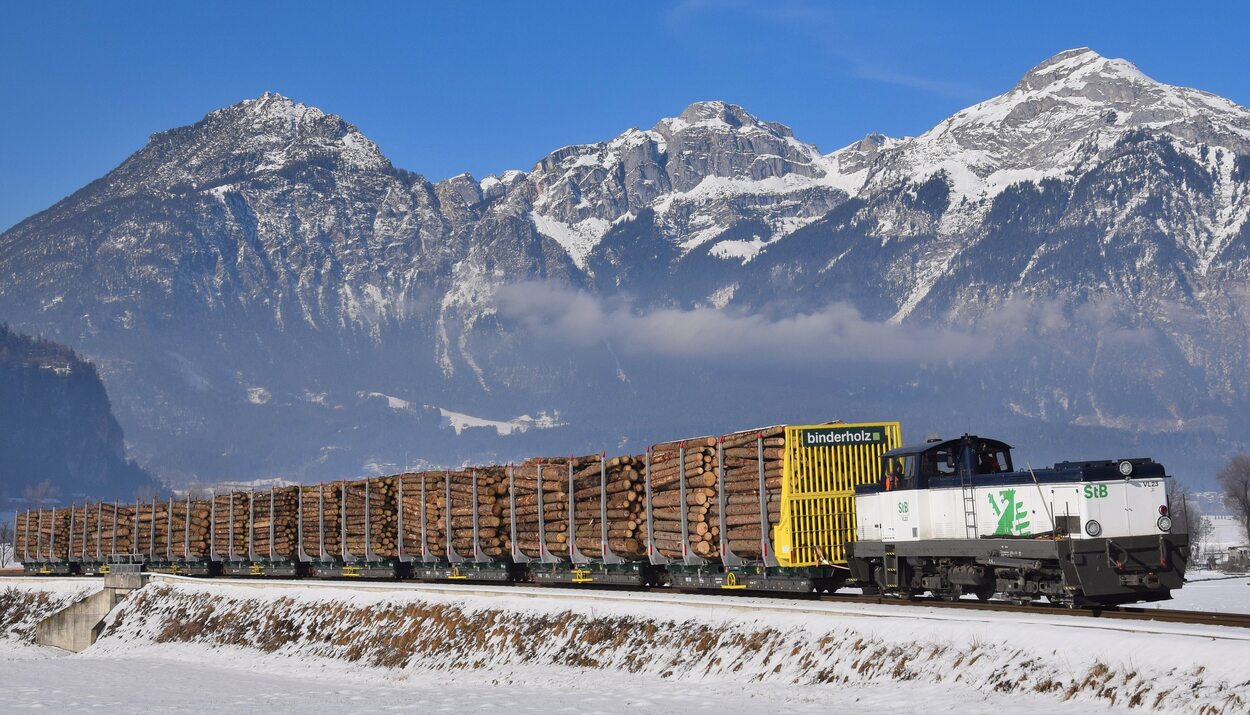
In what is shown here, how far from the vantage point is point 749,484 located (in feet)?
105

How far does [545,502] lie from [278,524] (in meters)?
19.3

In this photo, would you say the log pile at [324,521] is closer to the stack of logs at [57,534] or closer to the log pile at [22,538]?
the stack of logs at [57,534]

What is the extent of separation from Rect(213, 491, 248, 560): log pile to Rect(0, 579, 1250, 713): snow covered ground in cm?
1443

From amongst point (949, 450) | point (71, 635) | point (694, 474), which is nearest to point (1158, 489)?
point (949, 450)

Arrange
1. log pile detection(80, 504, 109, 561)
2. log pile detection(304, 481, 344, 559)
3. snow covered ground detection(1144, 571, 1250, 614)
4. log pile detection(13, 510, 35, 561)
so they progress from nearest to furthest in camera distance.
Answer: snow covered ground detection(1144, 571, 1250, 614) → log pile detection(304, 481, 344, 559) → log pile detection(80, 504, 109, 561) → log pile detection(13, 510, 35, 561)

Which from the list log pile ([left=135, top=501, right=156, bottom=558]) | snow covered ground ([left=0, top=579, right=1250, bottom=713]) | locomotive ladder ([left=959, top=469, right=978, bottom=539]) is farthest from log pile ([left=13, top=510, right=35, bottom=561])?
locomotive ladder ([left=959, top=469, right=978, bottom=539])

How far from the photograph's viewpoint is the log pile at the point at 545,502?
39.0 meters

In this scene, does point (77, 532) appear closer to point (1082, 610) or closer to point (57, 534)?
point (57, 534)

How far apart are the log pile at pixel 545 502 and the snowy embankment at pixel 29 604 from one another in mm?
21770

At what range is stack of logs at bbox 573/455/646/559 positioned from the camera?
36062 mm

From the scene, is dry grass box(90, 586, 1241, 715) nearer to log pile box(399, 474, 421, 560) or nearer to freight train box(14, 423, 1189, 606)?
freight train box(14, 423, 1189, 606)

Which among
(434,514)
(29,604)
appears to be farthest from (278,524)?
(29,604)

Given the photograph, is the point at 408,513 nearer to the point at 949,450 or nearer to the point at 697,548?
the point at 697,548

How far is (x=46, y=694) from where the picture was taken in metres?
30.5
